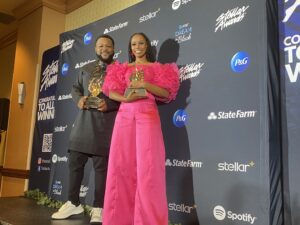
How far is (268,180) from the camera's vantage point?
1.64 metres

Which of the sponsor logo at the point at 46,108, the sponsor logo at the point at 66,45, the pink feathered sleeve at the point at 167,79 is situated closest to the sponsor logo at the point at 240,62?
the pink feathered sleeve at the point at 167,79

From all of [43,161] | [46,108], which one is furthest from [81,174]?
[46,108]

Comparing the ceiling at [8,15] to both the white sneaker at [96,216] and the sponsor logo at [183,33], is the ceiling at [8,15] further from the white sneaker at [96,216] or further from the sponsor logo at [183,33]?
the white sneaker at [96,216]

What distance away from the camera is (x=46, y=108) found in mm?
3695

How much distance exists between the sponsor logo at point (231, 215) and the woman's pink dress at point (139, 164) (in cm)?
31

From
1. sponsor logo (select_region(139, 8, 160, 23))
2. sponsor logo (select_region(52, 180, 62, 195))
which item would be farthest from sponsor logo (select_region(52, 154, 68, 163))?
sponsor logo (select_region(139, 8, 160, 23))

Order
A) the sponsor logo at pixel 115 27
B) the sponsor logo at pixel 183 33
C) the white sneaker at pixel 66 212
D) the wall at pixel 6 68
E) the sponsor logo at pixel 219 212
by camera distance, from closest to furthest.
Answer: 1. the sponsor logo at pixel 219 212
2. the sponsor logo at pixel 183 33
3. the white sneaker at pixel 66 212
4. the sponsor logo at pixel 115 27
5. the wall at pixel 6 68

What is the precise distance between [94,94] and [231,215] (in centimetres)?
116

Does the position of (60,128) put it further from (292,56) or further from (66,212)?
(292,56)

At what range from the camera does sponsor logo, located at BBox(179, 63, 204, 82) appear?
2.12 m

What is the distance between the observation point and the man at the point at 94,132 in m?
2.21

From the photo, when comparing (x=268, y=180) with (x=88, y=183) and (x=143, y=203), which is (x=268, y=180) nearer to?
(x=143, y=203)

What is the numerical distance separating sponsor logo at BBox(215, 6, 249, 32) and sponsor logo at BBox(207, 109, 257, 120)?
52 centimetres

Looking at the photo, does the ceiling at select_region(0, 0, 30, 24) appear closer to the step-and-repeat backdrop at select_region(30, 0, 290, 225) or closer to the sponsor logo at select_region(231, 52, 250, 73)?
the step-and-repeat backdrop at select_region(30, 0, 290, 225)
